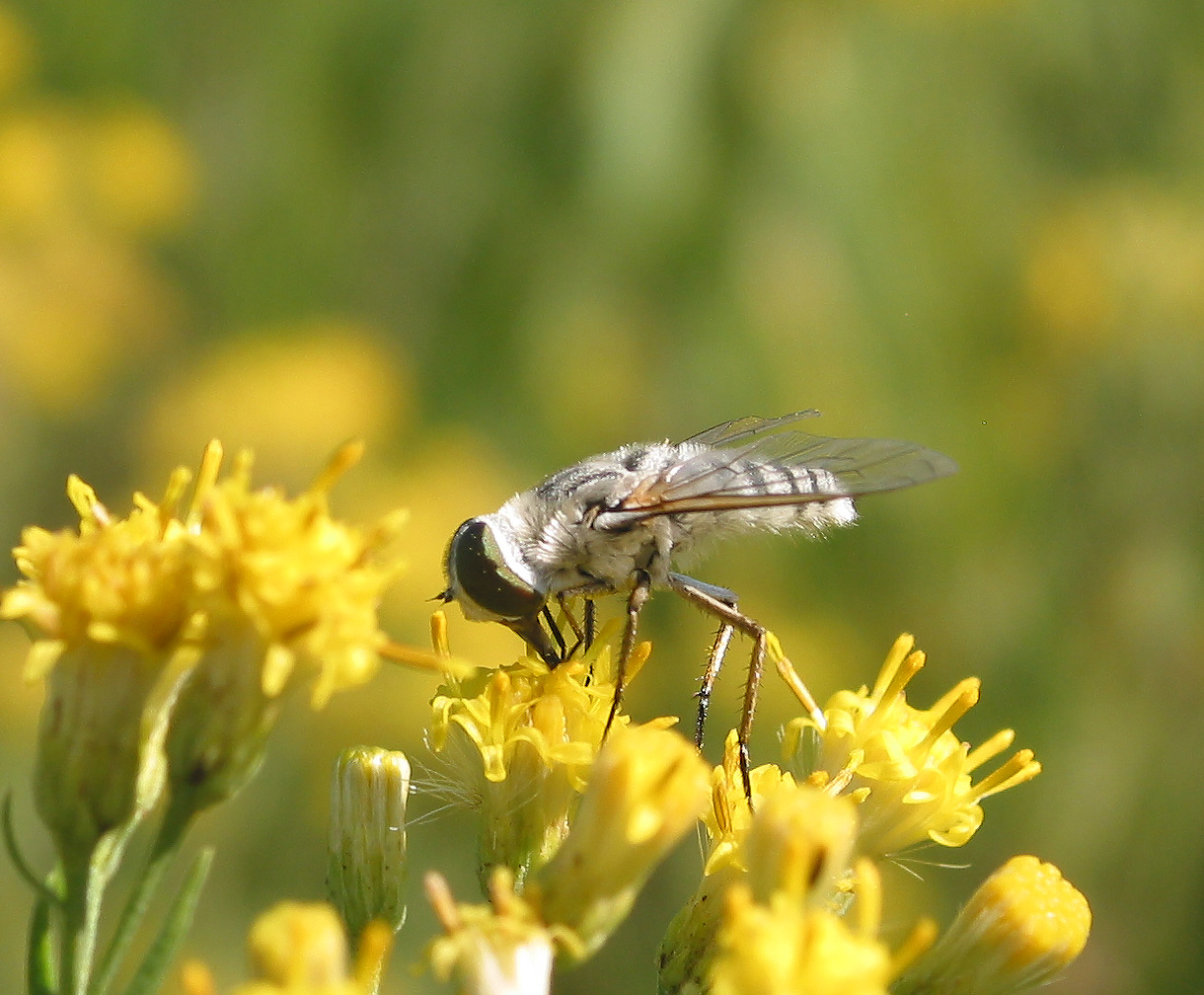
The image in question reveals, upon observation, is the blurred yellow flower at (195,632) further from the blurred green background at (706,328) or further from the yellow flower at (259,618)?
the blurred green background at (706,328)

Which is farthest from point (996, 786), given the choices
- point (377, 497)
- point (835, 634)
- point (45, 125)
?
point (45, 125)

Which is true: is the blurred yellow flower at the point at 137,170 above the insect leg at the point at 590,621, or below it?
above

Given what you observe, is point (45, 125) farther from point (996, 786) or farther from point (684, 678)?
point (996, 786)

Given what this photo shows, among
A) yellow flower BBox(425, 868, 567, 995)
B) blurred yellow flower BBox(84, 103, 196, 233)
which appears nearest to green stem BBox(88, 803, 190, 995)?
yellow flower BBox(425, 868, 567, 995)

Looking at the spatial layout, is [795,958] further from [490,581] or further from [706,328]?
[706,328]

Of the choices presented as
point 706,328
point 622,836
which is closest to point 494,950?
point 622,836

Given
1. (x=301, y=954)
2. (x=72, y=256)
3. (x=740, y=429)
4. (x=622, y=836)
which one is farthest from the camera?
(x=72, y=256)

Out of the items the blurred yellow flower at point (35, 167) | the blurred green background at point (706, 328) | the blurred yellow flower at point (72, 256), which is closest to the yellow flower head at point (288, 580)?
the blurred green background at point (706, 328)
